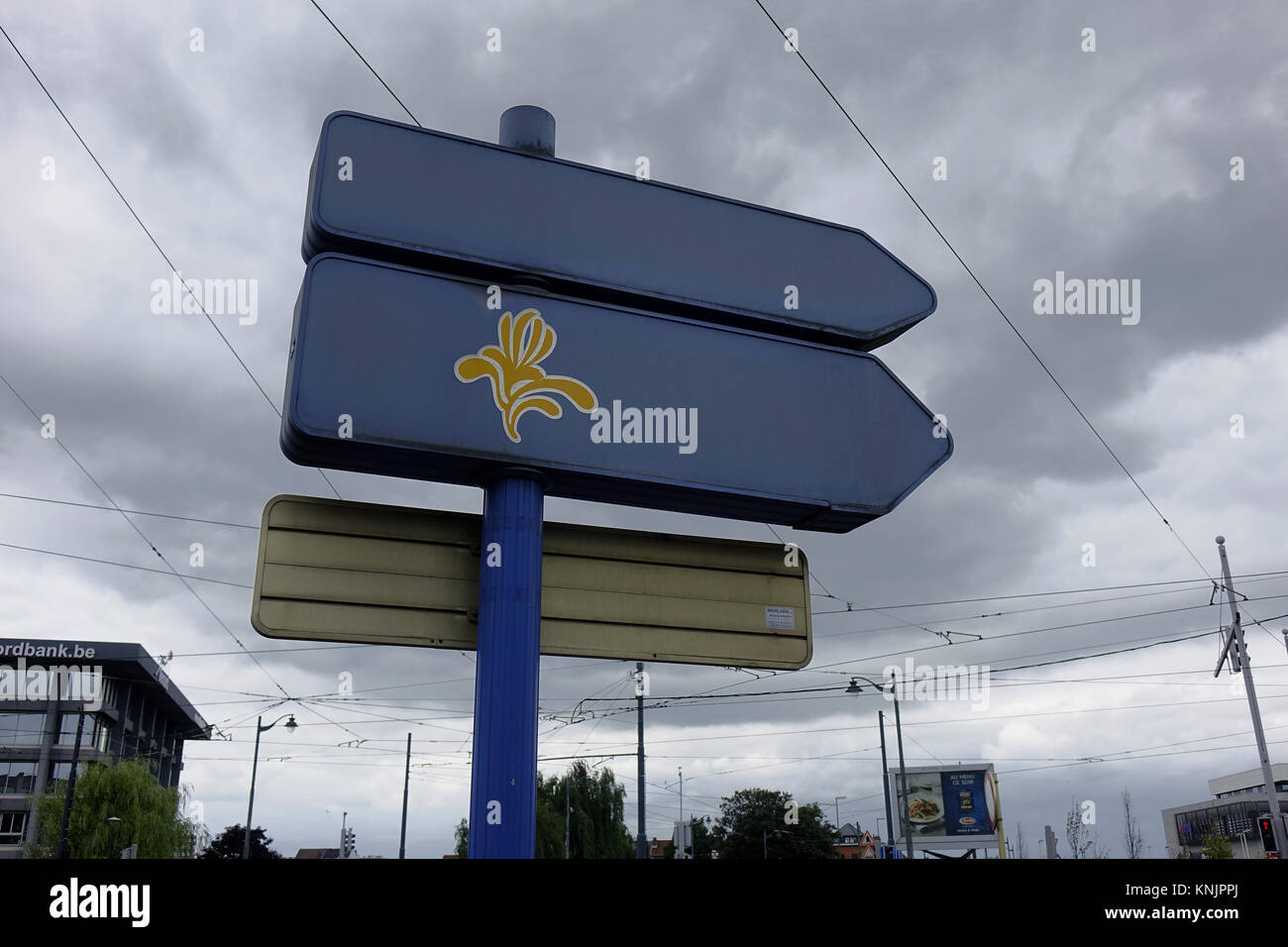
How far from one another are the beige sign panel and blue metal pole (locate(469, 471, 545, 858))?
1.28ft

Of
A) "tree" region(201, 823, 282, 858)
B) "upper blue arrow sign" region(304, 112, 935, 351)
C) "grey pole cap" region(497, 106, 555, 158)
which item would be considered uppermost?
"grey pole cap" region(497, 106, 555, 158)

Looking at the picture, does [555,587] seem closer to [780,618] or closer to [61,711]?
[780,618]

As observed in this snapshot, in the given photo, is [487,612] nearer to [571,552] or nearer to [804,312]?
[571,552]

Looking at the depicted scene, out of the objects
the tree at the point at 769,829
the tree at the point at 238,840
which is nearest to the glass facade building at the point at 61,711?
the tree at the point at 238,840

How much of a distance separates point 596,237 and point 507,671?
13.4 feet

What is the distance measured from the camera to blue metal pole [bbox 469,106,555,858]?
7.15 metres

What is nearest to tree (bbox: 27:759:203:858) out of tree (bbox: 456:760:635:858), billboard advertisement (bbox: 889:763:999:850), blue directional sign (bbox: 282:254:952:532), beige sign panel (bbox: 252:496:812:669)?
tree (bbox: 456:760:635:858)

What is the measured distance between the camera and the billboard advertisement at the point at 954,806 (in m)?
58.0

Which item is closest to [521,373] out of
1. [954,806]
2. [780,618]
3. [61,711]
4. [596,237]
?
[596,237]

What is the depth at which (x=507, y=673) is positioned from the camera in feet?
24.5

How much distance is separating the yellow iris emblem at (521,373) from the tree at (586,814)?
201 feet

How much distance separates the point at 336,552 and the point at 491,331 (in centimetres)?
227

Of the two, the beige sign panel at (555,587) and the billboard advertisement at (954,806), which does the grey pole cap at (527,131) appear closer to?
the beige sign panel at (555,587)

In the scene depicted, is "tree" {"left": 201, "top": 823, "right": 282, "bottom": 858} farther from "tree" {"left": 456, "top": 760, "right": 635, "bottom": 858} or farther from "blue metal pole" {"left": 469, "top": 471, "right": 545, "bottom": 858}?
"blue metal pole" {"left": 469, "top": 471, "right": 545, "bottom": 858}
